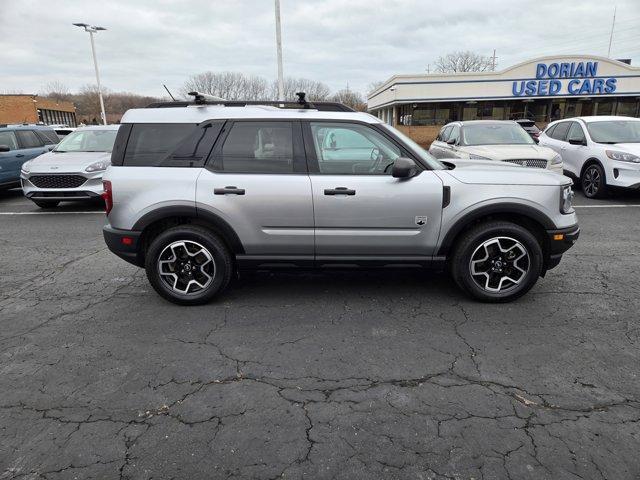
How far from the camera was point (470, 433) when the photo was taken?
2533 mm

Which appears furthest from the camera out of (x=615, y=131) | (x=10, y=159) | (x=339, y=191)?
(x=10, y=159)

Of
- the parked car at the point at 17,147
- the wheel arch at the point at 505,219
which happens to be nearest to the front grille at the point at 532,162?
the wheel arch at the point at 505,219

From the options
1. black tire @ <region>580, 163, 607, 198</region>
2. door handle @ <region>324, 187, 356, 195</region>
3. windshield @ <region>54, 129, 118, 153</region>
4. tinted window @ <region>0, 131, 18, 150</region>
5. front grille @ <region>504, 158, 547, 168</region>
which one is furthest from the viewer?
tinted window @ <region>0, 131, 18, 150</region>

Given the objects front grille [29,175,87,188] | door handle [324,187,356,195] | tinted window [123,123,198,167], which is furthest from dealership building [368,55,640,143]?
tinted window [123,123,198,167]

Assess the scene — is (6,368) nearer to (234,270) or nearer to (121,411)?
(121,411)

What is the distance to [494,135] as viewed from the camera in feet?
31.3

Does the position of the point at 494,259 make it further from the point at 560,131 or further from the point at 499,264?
the point at 560,131

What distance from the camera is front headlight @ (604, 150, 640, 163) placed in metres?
8.67

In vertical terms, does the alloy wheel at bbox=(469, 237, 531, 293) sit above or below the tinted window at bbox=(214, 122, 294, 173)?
below

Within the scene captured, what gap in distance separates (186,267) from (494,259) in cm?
299

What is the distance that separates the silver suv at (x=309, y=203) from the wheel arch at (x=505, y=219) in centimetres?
1

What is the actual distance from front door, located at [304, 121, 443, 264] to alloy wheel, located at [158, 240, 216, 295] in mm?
1106

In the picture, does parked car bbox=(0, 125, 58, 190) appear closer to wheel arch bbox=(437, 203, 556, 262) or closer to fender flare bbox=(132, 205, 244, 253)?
fender flare bbox=(132, 205, 244, 253)

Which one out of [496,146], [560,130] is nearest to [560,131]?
[560,130]
